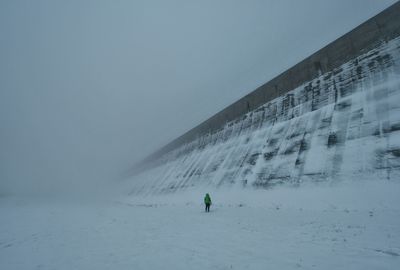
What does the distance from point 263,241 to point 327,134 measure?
1265 cm

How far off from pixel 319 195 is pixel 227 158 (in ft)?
→ 52.3

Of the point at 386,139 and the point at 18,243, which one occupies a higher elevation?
the point at 386,139

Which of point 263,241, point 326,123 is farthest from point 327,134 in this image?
point 263,241

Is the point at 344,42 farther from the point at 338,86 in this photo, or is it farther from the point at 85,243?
the point at 85,243

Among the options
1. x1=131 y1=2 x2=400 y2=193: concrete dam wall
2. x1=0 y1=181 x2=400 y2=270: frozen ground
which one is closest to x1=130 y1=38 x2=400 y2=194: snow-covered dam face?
x1=131 y1=2 x2=400 y2=193: concrete dam wall

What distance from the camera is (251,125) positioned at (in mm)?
32406

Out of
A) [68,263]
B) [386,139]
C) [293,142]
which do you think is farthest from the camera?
[293,142]

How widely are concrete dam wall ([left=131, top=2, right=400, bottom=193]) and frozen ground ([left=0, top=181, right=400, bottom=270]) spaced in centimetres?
202

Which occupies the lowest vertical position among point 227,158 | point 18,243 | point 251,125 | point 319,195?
point 18,243

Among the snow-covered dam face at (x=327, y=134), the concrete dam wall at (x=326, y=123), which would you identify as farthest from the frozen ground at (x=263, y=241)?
the concrete dam wall at (x=326, y=123)

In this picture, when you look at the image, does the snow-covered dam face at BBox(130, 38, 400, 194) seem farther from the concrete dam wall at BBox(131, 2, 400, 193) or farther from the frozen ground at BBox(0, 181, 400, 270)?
the frozen ground at BBox(0, 181, 400, 270)

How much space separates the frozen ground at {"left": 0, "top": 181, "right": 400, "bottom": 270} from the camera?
7.22m

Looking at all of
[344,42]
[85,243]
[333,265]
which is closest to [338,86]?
[344,42]

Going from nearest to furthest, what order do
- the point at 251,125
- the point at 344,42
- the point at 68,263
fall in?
the point at 68,263, the point at 344,42, the point at 251,125
